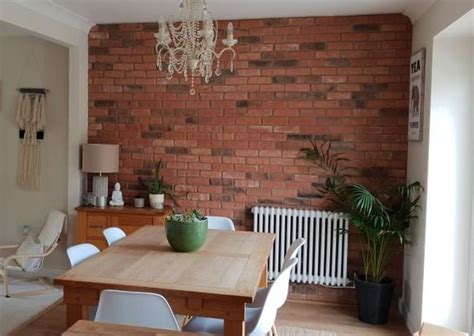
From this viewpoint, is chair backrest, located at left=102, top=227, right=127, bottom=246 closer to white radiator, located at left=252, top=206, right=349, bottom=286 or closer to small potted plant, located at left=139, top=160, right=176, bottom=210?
small potted plant, located at left=139, top=160, right=176, bottom=210

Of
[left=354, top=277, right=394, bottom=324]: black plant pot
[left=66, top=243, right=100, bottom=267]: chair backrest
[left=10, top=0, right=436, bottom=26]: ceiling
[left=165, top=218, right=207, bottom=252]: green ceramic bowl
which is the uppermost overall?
[left=10, top=0, right=436, bottom=26]: ceiling

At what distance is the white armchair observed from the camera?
389cm

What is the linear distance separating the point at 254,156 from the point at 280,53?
97cm

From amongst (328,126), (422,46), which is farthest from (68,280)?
(422,46)

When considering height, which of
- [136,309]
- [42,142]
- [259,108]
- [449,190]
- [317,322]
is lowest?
[317,322]

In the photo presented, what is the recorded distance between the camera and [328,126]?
393cm

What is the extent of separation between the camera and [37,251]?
4.12m

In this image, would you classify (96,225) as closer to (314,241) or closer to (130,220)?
(130,220)

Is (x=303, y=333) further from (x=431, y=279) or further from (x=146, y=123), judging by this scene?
(x=146, y=123)

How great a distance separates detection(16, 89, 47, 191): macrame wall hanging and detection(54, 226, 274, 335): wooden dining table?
2.28 metres

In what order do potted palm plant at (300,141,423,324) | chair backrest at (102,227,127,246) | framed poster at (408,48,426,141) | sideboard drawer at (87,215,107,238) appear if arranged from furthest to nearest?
sideboard drawer at (87,215,107,238), potted palm plant at (300,141,423,324), framed poster at (408,48,426,141), chair backrest at (102,227,127,246)

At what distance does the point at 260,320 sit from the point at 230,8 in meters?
2.57

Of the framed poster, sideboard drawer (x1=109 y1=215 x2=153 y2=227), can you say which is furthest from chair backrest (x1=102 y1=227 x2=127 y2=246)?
the framed poster

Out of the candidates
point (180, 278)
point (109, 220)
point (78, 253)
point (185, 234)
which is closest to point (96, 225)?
point (109, 220)
